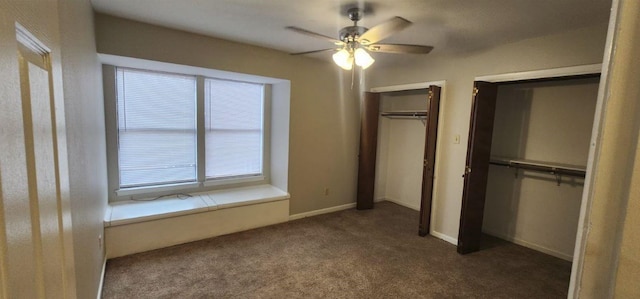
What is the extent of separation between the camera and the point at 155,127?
3.40 meters

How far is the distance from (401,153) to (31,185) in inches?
188

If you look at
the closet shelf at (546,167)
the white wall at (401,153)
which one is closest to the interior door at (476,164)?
the closet shelf at (546,167)

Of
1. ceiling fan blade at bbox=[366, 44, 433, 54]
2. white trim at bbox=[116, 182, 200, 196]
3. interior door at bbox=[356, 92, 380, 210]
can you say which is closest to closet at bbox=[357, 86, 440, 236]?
interior door at bbox=[356, 92, 380, 210]

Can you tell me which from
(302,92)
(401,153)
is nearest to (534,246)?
(401,153)

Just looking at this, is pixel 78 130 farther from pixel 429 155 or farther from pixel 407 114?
pixel 407 114

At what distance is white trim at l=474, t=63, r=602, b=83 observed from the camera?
8.14 feet

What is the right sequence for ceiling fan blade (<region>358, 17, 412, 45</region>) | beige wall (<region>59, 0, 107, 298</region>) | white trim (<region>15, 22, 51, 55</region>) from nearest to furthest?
white trim (<region>15, 22, 51, 55</region>)
beige wall (<region>59, 0, 107, 298</region>)
ceiling fan blade (<region>358, 17, 412, 45</region>)

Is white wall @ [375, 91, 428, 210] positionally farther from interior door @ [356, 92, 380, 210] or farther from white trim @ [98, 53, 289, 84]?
white trim @ [98, 53, 289, 84]

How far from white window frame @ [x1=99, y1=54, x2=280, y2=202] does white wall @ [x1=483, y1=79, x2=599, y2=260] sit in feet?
9.46

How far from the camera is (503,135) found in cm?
360

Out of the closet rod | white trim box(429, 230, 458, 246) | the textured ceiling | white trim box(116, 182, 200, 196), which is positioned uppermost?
the textured ceiling

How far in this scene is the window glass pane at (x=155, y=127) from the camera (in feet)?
10.6

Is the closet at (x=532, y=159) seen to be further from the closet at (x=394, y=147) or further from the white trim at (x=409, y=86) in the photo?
the closet at (x=394, y=147)

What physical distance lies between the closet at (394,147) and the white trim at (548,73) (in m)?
1.04
